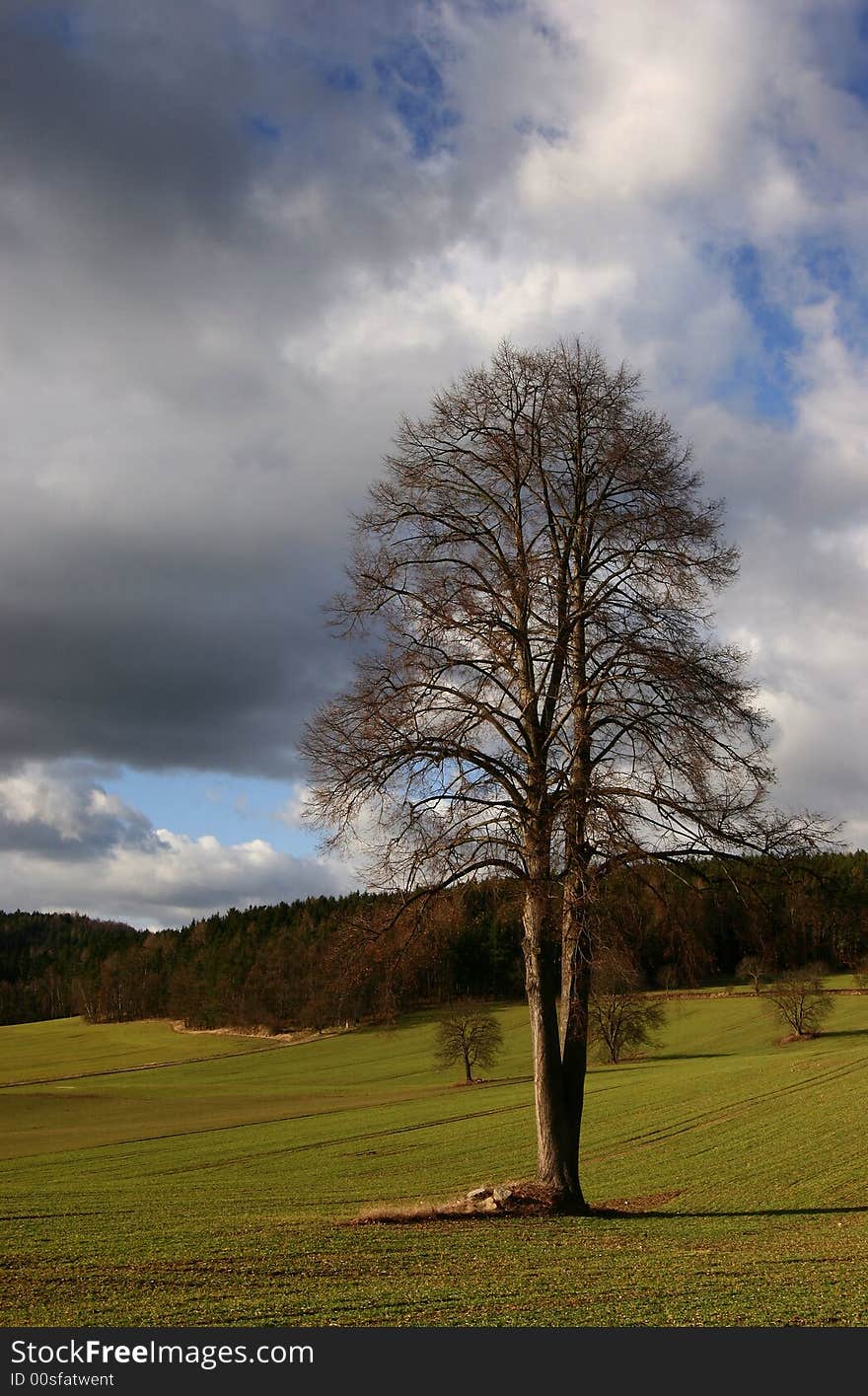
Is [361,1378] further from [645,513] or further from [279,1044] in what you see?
[279,1044]

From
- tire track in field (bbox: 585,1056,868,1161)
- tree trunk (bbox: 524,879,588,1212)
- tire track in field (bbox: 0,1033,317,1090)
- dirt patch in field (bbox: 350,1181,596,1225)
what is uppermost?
tree trunk (bbox: 524,879,588,1212)

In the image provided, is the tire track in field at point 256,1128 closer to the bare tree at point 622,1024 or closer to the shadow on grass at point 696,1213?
the bare tree at point 622,1024

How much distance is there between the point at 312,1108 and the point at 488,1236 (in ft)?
147

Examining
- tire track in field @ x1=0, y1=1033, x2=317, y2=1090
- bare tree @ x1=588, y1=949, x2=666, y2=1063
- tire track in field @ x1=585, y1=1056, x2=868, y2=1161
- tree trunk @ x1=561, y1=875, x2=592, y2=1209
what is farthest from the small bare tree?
tree trunk @ x1=561, y1=875, x2=592, y2=1209

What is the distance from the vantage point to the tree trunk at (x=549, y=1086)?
640 inches

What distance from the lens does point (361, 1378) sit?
7059 mm

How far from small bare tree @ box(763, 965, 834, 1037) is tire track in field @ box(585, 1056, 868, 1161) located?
17.6 meters

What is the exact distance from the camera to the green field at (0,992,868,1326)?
9.37 metres

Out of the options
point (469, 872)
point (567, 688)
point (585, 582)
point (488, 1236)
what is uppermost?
point (585, 582)

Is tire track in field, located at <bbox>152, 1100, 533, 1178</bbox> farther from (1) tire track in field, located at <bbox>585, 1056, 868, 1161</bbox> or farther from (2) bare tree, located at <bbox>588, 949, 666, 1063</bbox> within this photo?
(1) tire track in field, located at <bbox>585, 1056, 868, 1161</bbox>

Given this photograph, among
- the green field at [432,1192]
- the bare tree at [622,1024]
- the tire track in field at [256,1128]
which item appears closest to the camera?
the green field at [432,1192]

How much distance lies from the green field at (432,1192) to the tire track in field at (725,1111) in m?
0.23

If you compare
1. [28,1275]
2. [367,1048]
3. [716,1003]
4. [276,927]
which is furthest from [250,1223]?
[276,927]

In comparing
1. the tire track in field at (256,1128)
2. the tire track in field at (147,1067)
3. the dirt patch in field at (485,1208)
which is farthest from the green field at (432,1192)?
the tire track in field at (147,1067)
